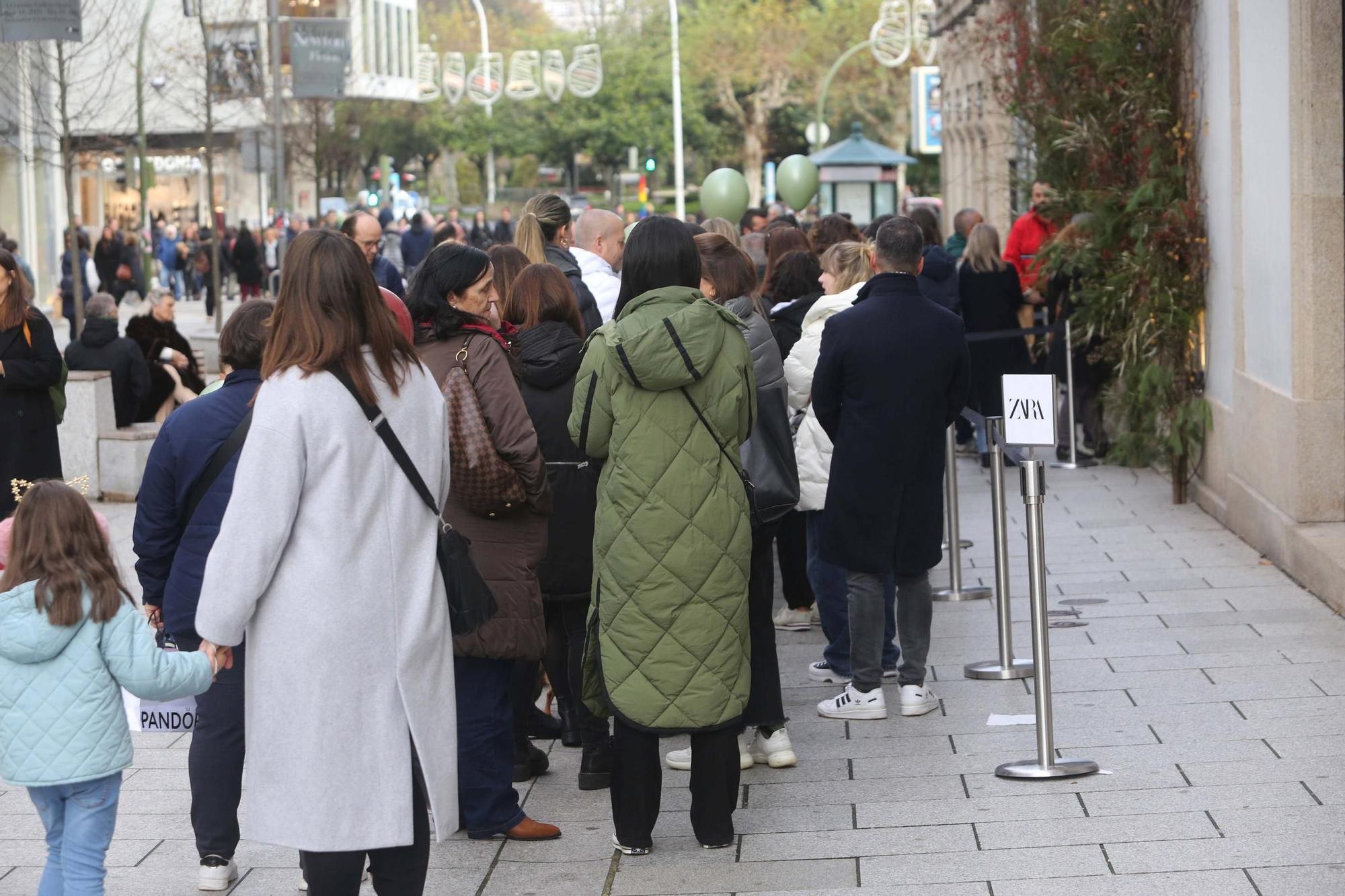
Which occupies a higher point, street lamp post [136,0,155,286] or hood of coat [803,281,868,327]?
street lamp post [136,0,155,286]

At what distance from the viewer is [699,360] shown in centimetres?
532

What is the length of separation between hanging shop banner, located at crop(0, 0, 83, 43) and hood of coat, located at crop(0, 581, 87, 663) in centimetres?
1093

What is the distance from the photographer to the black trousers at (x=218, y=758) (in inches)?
208

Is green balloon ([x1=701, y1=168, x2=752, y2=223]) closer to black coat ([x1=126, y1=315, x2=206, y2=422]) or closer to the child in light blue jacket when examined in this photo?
black coat ([x1=126, y1=315, x2=206, y2=422])

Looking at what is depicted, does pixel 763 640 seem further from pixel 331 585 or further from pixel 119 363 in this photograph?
pixel 119 363

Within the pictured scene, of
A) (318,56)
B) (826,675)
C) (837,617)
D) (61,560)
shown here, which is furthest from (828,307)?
(318,56)

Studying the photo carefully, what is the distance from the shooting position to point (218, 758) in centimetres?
531

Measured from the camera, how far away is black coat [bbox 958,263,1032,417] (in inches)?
521

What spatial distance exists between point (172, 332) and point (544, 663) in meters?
8.52

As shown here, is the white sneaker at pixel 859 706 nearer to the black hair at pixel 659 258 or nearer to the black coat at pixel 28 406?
the black hair at pixel 659 258

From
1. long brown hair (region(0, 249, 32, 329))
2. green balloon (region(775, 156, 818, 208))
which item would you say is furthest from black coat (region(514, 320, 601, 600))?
green balloon (region(775, 156, 818, 208))

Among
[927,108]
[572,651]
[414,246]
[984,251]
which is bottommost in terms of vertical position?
[572,651]

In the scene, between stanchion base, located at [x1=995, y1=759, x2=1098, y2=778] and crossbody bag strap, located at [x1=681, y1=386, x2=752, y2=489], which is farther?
stanchion base, located at [x1=995, y1=759, x2=1098, y2=778]

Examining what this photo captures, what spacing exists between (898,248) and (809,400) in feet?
3.12
